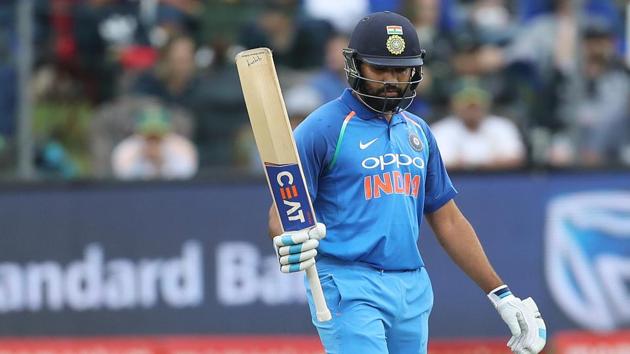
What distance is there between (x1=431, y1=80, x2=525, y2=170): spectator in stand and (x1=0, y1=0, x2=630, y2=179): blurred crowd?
11mm

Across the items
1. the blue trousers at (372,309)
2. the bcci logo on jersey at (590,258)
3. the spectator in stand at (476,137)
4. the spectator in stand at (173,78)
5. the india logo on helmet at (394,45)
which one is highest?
the india logo on helmet at (394,45)

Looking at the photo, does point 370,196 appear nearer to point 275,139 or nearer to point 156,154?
point 275,139

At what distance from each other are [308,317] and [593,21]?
3.13 metres

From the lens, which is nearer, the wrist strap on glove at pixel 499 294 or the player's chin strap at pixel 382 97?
the player's chin strap at pixel 382 97

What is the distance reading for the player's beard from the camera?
19.3 ft

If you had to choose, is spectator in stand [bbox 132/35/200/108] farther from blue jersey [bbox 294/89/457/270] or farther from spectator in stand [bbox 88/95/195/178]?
blue jersey [bbox 294/89/457/270]

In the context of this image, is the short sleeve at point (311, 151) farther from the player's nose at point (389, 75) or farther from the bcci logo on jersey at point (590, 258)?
the bcci logo on jersey at point (590, 258)

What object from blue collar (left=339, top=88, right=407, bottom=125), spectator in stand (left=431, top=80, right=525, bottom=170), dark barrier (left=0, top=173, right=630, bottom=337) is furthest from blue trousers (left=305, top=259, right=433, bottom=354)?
spectator in stand (left=431, top=80, right=525, bottom=170)

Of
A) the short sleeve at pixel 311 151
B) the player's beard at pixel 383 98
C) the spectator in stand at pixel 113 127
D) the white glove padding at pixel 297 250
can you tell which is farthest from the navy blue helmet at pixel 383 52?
the spectator in stand at pixel 113 127

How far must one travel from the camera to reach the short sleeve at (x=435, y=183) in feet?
20.4

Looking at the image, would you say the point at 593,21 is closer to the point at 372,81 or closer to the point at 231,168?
the point at 231,168

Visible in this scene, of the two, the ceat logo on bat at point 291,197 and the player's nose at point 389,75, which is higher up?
the player's nose at point 389,75

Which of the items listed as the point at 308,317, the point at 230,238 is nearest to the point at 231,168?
the point at 230,238

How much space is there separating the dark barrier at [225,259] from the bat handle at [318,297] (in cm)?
459
